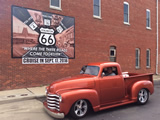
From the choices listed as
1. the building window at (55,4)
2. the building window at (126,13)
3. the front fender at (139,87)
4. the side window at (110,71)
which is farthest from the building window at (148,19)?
the side window at (110,71)

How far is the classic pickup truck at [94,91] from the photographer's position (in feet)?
15.0

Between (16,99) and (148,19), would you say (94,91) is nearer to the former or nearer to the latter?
(16,99)

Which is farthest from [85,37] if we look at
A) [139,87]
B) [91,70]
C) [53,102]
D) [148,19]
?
[148,19]

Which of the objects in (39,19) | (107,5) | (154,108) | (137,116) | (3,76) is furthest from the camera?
(107,5)

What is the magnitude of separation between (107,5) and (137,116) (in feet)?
34.6

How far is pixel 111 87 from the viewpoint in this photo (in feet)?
17.9

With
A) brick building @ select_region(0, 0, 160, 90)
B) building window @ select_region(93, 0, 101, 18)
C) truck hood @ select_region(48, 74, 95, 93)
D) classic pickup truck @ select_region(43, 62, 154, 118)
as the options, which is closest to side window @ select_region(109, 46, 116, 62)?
brick building @ select_region(0, 0, 160, 90)

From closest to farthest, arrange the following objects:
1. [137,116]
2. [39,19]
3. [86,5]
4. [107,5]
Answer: [137,116] < [39,19] < [86,5] < [107,5]

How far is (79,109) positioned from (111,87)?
1420 millimetres

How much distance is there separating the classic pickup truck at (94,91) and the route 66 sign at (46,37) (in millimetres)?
4491

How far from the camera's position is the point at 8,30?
855cm

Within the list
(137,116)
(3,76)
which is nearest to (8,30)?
(3,76)

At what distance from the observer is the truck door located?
530 cm

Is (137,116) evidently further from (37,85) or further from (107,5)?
(107,5)
